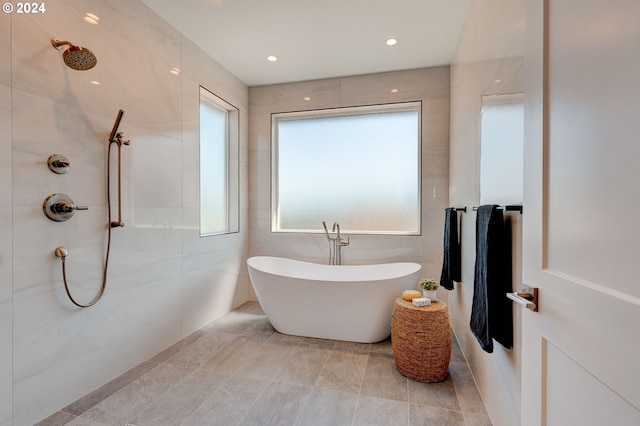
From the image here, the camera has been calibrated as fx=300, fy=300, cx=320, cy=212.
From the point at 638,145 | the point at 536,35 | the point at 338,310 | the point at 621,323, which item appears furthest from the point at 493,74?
the point at 338,310

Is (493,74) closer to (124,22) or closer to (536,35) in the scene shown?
(536,35)

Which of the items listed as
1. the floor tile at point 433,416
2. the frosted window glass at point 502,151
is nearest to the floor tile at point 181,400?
the floor tile at point 433,416

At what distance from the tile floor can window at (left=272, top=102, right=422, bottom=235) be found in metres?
1.51

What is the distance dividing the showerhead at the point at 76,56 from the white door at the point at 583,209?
2085 millimetres

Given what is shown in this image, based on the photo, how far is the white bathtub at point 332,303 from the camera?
2555 mm

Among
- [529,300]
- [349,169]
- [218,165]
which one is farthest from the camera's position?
[349,169]

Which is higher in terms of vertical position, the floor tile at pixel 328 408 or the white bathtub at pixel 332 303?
the white bathtub at pixel 332 303

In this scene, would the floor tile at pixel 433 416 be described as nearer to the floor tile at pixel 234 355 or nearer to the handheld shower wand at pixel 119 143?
the floor tile at pixel 234 355

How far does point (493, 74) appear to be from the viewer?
1707 millimetres

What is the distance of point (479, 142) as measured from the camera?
6.54ft

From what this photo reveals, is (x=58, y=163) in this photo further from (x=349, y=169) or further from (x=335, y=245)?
(x=349, y=169)

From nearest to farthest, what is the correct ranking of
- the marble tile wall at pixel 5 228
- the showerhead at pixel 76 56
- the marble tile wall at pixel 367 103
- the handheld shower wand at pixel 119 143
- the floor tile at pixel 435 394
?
the marble tile wall at pixel 5 228 < the showerhead at pixel 76 56 < the floor tile at pixel 435 394 < the handheld shower wand at pixel 119 143 < the marble tile wall at pixel 367 103

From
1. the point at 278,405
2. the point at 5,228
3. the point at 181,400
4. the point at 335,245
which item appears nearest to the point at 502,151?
the point at 278,405

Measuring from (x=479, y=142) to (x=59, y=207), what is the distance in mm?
2610
